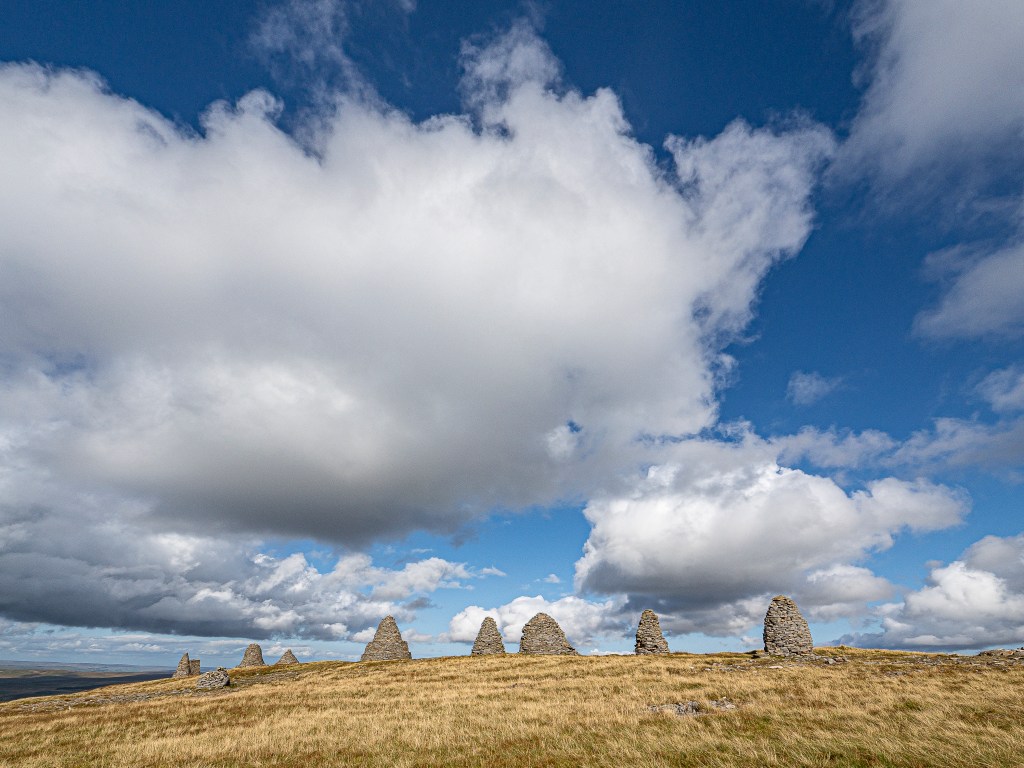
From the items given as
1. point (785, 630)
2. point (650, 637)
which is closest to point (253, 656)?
point (650, 637)

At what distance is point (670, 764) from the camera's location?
11.9 metres

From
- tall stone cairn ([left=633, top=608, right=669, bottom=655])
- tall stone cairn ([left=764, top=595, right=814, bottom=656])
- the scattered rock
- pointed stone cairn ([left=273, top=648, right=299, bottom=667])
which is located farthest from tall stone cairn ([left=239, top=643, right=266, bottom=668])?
tall stone cairn ([left=764, top=595, right=814, bottom=656])

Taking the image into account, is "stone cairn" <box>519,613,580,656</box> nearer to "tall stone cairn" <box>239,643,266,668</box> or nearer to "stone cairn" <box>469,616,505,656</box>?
"stone cairn" <box>469,616,505,656</box>

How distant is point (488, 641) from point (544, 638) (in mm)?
6466

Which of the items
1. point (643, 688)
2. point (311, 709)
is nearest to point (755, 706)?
point (643, 688)

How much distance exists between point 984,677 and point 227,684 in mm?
49946

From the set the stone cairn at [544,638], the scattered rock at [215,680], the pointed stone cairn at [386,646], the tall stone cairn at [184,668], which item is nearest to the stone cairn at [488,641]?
the stone cairn at [544,638]

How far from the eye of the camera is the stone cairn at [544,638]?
55781mm

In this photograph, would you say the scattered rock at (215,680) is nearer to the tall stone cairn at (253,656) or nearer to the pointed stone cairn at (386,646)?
the pointed stone cairn at (386,646)

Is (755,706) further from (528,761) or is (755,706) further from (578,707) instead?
(528,761)

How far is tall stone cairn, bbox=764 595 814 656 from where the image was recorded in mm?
46938

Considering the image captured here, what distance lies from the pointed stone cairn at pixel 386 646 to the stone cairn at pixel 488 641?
869cm

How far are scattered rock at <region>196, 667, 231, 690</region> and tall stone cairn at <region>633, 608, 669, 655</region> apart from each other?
3883 cm

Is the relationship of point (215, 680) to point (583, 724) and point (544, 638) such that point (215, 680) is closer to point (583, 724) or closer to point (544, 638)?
point (544, 638)
